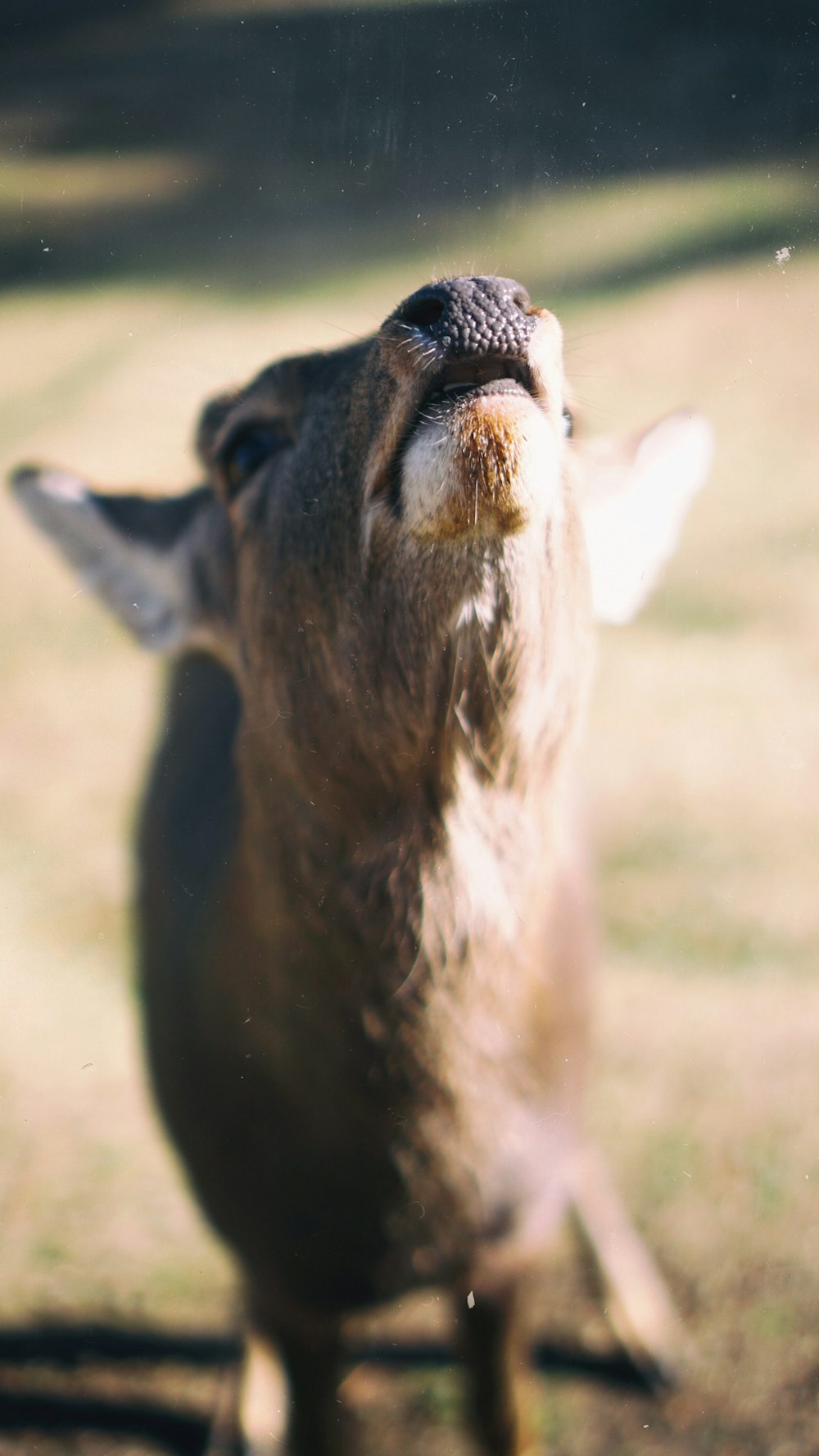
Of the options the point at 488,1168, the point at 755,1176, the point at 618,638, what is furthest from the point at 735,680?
the point at 488,1168

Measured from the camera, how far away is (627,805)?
158 inches

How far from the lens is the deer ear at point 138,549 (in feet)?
7.50

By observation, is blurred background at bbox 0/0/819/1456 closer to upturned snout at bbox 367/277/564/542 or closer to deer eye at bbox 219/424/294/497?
deer eye at bbox 219/424/294/497

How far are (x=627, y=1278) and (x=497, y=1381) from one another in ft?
1.73

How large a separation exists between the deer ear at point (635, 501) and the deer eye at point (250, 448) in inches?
21.1

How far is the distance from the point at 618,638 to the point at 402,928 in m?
2.93

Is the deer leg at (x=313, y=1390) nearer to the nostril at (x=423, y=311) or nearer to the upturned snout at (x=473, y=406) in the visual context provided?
the upturned snout at (x=473, y=406)

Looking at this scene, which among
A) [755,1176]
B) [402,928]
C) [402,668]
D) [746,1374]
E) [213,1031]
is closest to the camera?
[402,668]

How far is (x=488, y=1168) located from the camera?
199 cm

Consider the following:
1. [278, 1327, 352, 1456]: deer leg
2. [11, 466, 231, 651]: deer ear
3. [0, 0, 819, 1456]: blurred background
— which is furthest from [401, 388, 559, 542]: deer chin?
[278, 1327, 352, 1456]: deer leg

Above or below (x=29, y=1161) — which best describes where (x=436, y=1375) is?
below

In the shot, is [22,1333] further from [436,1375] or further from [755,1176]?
[755,1176]

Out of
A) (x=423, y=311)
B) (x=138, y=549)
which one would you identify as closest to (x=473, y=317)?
(x=423, y=311)

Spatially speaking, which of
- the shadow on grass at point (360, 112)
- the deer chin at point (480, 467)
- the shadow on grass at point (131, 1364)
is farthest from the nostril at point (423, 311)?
the shadow on grass at point (131, 1364)
